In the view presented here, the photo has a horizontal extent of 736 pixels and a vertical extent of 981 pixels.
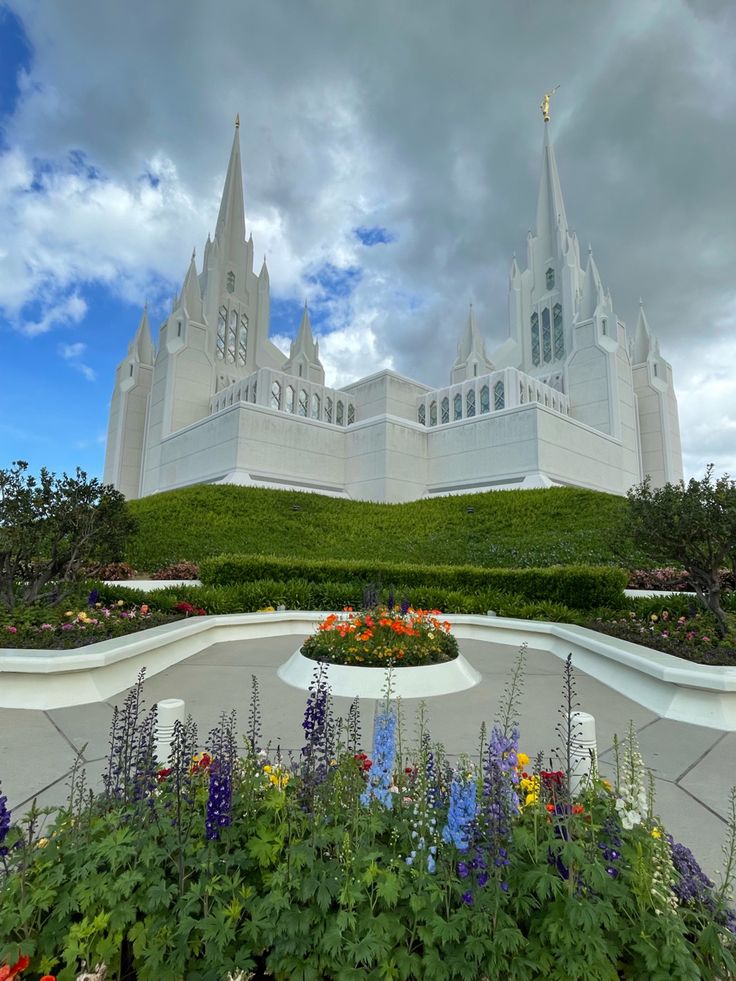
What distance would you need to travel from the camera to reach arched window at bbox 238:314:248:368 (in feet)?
122

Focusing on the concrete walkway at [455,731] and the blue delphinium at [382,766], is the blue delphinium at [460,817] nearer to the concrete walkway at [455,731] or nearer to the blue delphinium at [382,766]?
the blue delphinium at [382,766]

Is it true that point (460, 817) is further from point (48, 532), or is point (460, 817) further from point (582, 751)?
point (48, 532)

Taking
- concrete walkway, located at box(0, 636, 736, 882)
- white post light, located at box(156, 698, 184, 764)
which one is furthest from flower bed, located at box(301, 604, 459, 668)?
white post light, located at box(156, 698, 184, 764)

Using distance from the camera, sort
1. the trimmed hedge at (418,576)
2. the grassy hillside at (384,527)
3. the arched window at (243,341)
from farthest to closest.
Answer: the arched window at (243,341) → the grassy hillside at (384,527) → the trimmed hedge at (418,576)

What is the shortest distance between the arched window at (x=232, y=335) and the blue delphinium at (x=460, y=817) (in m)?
37.4

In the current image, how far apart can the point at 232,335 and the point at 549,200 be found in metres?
25.6

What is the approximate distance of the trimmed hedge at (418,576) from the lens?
Answer: 29.4ft

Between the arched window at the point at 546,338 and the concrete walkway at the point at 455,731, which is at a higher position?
the arched window at the point at 546,338

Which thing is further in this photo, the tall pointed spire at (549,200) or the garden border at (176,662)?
the tall pointed spire at (549,200)

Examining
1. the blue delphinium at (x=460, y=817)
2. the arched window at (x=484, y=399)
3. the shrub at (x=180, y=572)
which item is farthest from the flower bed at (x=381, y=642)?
the arched window at (x=484, y=399)

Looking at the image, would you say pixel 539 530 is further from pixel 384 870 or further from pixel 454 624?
pixel 384 870

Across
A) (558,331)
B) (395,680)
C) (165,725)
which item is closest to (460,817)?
(165,725)

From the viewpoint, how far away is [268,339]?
39594 mm

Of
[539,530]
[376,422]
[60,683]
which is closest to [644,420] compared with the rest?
[376,422]
